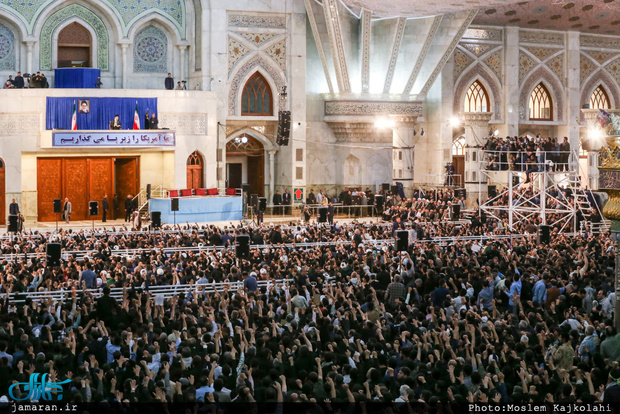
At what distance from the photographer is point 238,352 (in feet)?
33.5

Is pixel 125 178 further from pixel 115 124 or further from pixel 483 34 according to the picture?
pixel 483 34

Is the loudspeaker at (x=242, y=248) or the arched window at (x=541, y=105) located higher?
the arched window at (x=541, y=105)

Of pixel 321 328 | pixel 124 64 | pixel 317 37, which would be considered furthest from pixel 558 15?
pixel 321 328

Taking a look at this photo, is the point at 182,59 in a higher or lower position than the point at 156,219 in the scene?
higher

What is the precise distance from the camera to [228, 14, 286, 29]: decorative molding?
3200 cm

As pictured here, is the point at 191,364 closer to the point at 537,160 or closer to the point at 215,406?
the point at 215,406

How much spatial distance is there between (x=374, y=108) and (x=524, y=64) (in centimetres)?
846

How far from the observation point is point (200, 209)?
94.4 feet

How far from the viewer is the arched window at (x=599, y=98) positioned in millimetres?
39562

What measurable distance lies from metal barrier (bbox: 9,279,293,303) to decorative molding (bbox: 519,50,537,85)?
2470 cm

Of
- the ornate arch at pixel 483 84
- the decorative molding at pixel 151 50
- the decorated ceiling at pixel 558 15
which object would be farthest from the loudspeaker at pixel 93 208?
the decorated ceiling at pixel 558 15

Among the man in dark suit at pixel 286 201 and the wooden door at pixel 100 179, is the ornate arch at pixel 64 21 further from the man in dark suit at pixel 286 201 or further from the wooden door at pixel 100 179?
the man in dark suit at pixel 286 201

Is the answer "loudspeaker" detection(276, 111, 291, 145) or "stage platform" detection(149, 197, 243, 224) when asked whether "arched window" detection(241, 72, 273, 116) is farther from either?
"stage platform" detection(149, 197, 243, 224)

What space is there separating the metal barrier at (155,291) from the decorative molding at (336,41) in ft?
57.3
